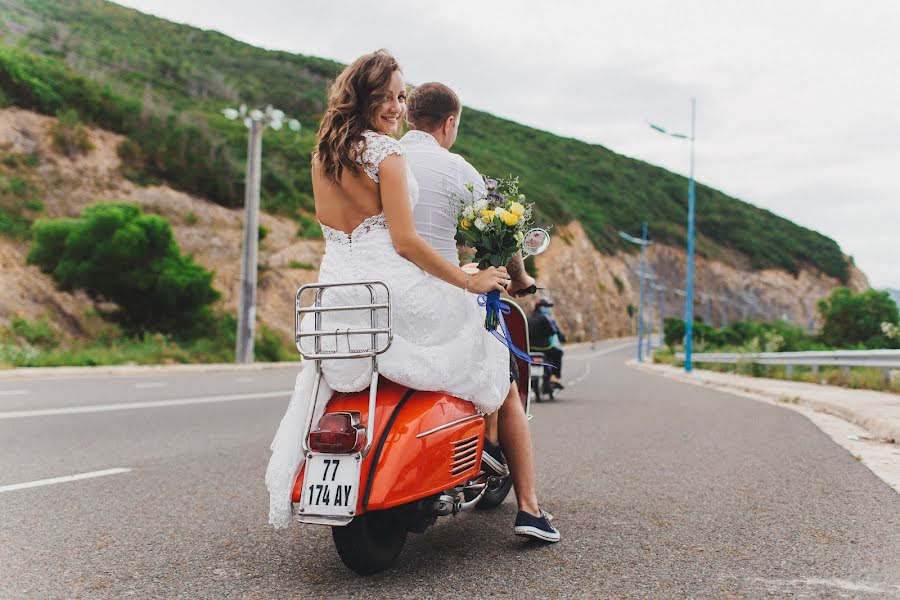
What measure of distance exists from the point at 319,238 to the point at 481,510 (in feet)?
118

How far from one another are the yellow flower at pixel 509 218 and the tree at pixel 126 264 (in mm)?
23323

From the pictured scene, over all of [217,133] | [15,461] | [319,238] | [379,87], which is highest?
[217,133]

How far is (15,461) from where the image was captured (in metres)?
6.33

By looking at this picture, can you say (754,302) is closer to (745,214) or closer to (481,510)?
(745,214)

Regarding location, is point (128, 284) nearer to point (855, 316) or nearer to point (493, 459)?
point (493, 459)

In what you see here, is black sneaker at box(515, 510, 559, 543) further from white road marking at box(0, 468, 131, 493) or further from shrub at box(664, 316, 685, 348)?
shrub at box(664, 316, 685, 348)

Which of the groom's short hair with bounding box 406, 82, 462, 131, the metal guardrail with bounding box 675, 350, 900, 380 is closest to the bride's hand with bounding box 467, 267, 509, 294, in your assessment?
the groom's short hair with bounding box 406, 82, 462, 131

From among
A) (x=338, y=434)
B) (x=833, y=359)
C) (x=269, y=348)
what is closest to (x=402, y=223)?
(x=338, y=434)

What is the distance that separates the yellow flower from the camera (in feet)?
11.5

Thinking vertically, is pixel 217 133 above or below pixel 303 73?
below

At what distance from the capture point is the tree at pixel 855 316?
79.8 m

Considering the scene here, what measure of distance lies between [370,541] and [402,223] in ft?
4.06

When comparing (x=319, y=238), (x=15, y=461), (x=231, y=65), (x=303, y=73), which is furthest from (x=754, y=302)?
(x=15, y=461)

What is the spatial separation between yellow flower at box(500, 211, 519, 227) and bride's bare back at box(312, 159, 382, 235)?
0.51 m
